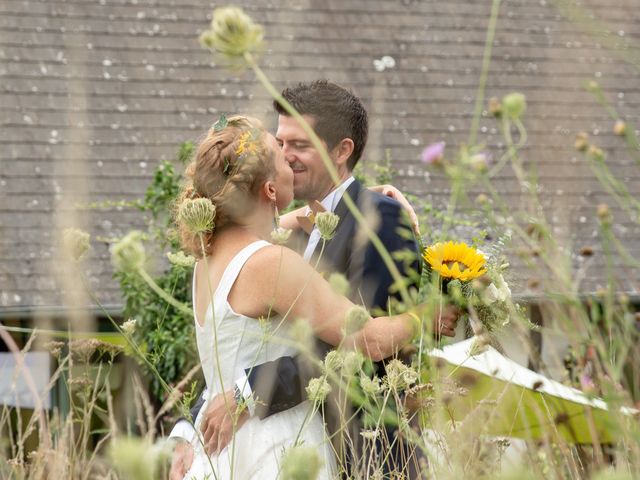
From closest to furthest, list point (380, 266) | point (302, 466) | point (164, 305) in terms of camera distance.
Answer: point (302, 466) → point (380, 266) → point (164, 305)

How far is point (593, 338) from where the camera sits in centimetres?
166

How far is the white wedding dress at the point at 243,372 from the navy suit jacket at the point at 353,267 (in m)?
0.04

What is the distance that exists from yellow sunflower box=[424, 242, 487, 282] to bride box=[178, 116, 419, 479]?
16cm

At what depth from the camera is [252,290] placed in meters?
2.80

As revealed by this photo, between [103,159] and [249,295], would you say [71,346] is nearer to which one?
[249,295]

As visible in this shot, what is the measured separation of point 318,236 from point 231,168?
1.99 ft

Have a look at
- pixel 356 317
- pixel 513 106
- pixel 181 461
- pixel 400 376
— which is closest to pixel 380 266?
pixel 181 461

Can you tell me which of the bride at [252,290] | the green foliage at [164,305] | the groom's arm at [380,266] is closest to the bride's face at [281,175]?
the bride at [252,290]

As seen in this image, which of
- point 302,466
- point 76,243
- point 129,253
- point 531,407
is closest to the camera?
point 302,466

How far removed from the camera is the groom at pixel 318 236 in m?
2.80

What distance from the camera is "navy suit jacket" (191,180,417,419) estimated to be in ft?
9.43

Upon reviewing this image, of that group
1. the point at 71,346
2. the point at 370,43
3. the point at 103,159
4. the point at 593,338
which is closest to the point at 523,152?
the point at 370,43

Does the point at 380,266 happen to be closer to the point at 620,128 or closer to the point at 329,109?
the point at 329,109

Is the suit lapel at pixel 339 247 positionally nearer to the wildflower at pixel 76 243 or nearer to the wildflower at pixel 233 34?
the wildflower at pixel 76 243
